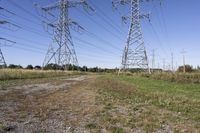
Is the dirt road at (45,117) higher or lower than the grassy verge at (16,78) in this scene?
lower

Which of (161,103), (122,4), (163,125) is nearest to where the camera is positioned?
(163,125)

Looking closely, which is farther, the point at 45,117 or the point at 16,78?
the point at 16,78

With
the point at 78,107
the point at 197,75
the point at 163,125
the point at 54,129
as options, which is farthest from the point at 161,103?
the point at 197,75

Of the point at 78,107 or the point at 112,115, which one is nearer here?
the point at 112,115

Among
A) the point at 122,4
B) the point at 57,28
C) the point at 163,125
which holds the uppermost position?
the point at 122,4

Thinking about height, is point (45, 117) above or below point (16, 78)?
below

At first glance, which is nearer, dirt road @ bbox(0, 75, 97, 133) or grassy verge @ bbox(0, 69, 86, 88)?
dirt road @ bbox(0, 75, 97, 133)

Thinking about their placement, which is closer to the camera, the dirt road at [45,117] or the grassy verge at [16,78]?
the dirt road at [45,117]

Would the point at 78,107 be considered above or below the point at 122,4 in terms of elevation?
below

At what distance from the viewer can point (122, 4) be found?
45.8 m

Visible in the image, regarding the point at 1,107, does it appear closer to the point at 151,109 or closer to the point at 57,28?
the point at 151,109

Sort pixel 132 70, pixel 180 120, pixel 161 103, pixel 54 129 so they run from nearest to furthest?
1. pixel 54 129
2. pixel 180 120
3. pixel 161 103
4. pixel 132 70

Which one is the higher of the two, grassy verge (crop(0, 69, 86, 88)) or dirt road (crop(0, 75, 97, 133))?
grassy verge (crop(0, 69, 86, 88))

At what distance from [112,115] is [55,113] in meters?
1.54
